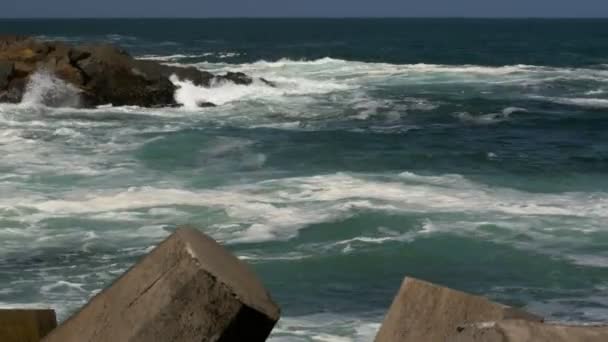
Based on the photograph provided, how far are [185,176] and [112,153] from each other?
10.9 feet

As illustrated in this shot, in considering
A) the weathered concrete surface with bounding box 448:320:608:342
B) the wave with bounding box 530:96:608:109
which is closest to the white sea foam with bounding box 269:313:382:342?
the weathered concrete surface with bounding box 448:320:608:342

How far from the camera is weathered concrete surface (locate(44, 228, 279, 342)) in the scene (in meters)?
4.12

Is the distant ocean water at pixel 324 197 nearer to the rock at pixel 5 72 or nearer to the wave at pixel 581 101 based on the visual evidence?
the wave at pixel 581 101

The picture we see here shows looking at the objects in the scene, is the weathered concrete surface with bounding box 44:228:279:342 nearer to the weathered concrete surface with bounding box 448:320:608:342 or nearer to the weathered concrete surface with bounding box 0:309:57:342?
the weathered concrete surface with bounding box 0:309:57:342

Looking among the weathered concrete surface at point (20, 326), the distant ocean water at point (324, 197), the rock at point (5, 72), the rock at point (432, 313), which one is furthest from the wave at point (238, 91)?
the rock at point (432, 313)

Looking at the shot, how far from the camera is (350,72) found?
43469 millimetres

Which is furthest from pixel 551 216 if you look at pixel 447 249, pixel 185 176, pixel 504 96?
pixel 504 96

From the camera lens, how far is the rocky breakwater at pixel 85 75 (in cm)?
2561

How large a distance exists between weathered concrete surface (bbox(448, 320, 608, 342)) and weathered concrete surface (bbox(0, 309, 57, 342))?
215 cm

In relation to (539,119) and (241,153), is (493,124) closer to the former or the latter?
(539,119)

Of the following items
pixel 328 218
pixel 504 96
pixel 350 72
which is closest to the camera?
pixel 328 218

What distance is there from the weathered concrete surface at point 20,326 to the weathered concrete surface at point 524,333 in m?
2.15

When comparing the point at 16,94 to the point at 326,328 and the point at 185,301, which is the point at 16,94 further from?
the point at 185,301

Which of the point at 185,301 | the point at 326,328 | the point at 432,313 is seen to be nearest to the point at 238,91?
the point at 326,328
